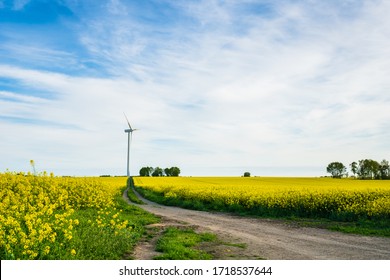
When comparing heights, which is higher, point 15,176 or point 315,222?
point 15,176

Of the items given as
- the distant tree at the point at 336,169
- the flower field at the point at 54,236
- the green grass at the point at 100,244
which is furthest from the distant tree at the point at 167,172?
the green grass at the point at 100,244

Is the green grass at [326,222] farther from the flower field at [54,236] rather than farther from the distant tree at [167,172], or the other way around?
the distant tree at [167,172]

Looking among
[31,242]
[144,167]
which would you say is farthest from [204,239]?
[144,167]

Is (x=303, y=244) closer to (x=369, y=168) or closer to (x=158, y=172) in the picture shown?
(x=369, y=168)

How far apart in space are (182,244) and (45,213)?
19.6ft

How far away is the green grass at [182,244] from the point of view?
453 inches

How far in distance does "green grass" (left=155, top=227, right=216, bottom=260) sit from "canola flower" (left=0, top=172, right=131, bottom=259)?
1.64 meters

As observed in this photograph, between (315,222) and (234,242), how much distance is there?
1013 cm

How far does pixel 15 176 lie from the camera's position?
22.5m

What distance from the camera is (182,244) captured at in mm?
13500

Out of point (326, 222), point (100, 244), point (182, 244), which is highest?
point (100, 244)

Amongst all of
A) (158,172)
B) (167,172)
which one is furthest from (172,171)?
(158,172)

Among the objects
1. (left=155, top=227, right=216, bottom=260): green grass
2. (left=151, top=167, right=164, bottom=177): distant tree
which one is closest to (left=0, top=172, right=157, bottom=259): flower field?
(left=155, top=227, right=216, bottom=260): green grass
